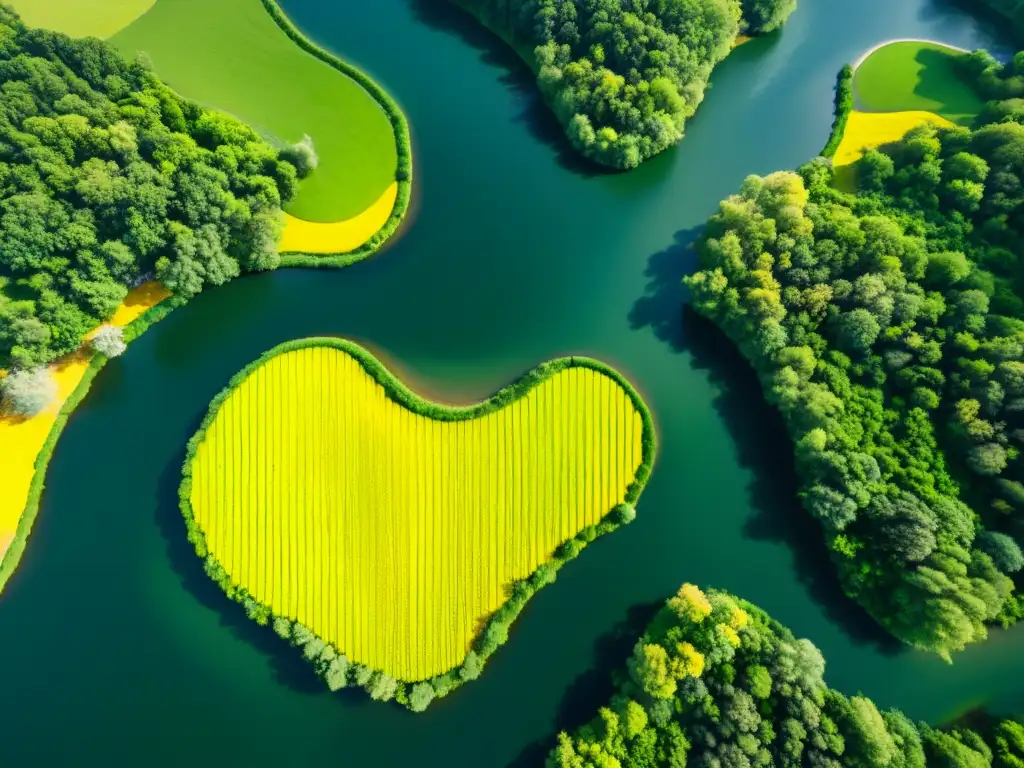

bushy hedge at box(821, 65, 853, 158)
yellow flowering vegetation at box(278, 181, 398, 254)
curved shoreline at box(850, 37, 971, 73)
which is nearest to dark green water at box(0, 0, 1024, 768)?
bushy hedge at box(821, 65, 853, 158)

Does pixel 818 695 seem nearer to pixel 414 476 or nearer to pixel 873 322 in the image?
pixel 873 322

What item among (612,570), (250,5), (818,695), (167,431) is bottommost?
(167,431)

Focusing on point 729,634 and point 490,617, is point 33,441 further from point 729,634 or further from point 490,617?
point 729,634

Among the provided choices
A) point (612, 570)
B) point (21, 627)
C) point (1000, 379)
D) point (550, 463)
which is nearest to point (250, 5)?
point (550, 463)

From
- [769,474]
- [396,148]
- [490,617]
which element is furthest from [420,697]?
[396,148]

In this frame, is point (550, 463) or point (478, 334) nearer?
point (550, 463)

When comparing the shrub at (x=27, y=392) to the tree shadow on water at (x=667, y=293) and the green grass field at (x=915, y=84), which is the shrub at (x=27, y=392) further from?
the green grass field at (x=915, y=84)

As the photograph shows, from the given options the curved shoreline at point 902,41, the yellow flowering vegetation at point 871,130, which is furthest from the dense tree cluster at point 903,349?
the curved shoreline at point 902,41
